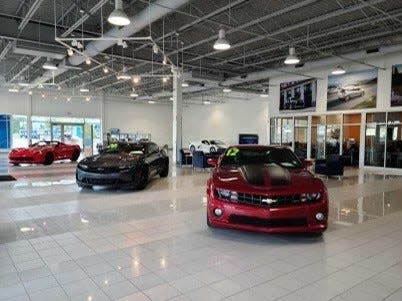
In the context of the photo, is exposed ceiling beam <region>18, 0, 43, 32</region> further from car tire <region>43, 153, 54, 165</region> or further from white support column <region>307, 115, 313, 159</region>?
white support column <region>307, 115, 313, 159</region>

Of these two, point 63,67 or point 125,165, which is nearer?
point 125,165

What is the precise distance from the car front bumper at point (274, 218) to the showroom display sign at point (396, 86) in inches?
419

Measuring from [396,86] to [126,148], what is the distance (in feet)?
34.0

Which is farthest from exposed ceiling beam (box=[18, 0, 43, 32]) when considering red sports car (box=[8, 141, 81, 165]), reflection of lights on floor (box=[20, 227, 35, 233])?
reflection of lights on floor (box=[20, 227, 35, 233])

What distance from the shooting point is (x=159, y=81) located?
19312 mm

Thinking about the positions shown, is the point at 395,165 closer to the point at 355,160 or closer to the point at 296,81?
the point at 355,160

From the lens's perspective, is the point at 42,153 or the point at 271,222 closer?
the point at 271,222

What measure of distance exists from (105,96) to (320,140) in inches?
664

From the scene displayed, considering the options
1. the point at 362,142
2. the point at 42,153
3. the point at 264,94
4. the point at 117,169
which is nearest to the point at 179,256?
the point at 117,169

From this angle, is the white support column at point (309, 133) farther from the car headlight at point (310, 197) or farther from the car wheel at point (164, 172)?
the car headlight at point (310, 197)

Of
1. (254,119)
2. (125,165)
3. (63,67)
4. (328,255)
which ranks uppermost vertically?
(63,67)

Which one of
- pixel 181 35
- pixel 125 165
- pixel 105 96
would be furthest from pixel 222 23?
pixel 105 96

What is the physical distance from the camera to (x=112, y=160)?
721 cm

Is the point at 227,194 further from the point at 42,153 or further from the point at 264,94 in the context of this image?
the point at 264,94
